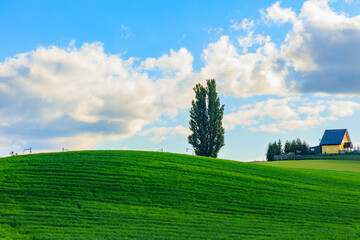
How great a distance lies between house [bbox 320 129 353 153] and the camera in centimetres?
9250

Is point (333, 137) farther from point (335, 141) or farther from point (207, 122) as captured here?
point (207, 122)

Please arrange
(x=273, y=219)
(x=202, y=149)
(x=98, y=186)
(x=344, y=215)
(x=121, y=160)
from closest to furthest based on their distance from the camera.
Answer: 1. (x=273, y=219)
2. (x=344, y=215)
3. (x=98, y=186)
4. (x=121, y=160)
5. (x=202, y=149)

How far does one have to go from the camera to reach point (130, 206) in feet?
57.5

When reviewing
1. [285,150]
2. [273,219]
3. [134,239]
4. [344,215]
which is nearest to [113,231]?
[134,239]

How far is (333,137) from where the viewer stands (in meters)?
Result: 94.1

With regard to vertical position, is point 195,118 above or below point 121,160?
above

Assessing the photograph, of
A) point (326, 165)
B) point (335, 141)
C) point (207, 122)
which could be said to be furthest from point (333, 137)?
point (207, 122)

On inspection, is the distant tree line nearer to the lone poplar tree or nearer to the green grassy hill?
the lone poplar tree

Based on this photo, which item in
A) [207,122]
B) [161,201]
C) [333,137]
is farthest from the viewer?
[333,137]

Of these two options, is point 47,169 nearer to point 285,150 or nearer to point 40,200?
point 40,200

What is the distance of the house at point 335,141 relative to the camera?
303ft

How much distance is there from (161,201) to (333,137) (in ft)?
287

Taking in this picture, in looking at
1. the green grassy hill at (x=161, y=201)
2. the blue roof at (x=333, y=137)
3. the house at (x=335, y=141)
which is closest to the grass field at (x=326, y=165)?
the green grassy hill at (x=161, y=201)

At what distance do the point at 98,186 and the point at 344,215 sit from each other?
44.8 ft
